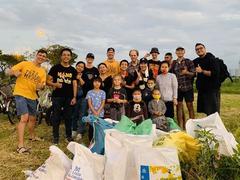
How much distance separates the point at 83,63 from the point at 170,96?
5.24 feet

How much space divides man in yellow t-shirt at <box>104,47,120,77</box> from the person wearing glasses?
1.38 meters

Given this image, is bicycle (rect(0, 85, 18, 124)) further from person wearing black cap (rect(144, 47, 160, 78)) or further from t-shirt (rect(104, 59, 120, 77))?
person wearing black cap (rect(144, 47, 160, 78))

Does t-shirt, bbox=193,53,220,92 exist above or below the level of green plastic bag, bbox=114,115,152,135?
A: above

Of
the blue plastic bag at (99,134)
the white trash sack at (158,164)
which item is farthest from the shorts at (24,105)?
the white trash sack at (158,164)

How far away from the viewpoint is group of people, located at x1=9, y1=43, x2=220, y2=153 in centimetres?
551

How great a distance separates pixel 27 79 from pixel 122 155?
270cm

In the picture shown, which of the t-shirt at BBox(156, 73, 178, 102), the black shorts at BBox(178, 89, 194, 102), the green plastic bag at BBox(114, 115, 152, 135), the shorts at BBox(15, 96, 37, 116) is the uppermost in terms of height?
the t-shirt at BBox(156, 73, 178, 102)

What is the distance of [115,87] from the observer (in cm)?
573

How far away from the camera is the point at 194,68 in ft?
20.5

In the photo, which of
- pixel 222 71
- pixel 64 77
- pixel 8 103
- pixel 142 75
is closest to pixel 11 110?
pixel 8 103

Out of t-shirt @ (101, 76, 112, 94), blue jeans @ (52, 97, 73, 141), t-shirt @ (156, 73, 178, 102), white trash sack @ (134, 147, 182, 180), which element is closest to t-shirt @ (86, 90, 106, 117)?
t-shirt @ (101, 76, 112, 94)

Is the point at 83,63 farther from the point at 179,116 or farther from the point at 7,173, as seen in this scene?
the point at 7,173

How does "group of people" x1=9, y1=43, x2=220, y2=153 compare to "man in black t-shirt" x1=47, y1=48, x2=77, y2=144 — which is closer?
"group of people" x1=9, y1=43, x2=220, y2=153

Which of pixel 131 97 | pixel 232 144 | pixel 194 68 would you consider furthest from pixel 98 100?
pixel 232 144
